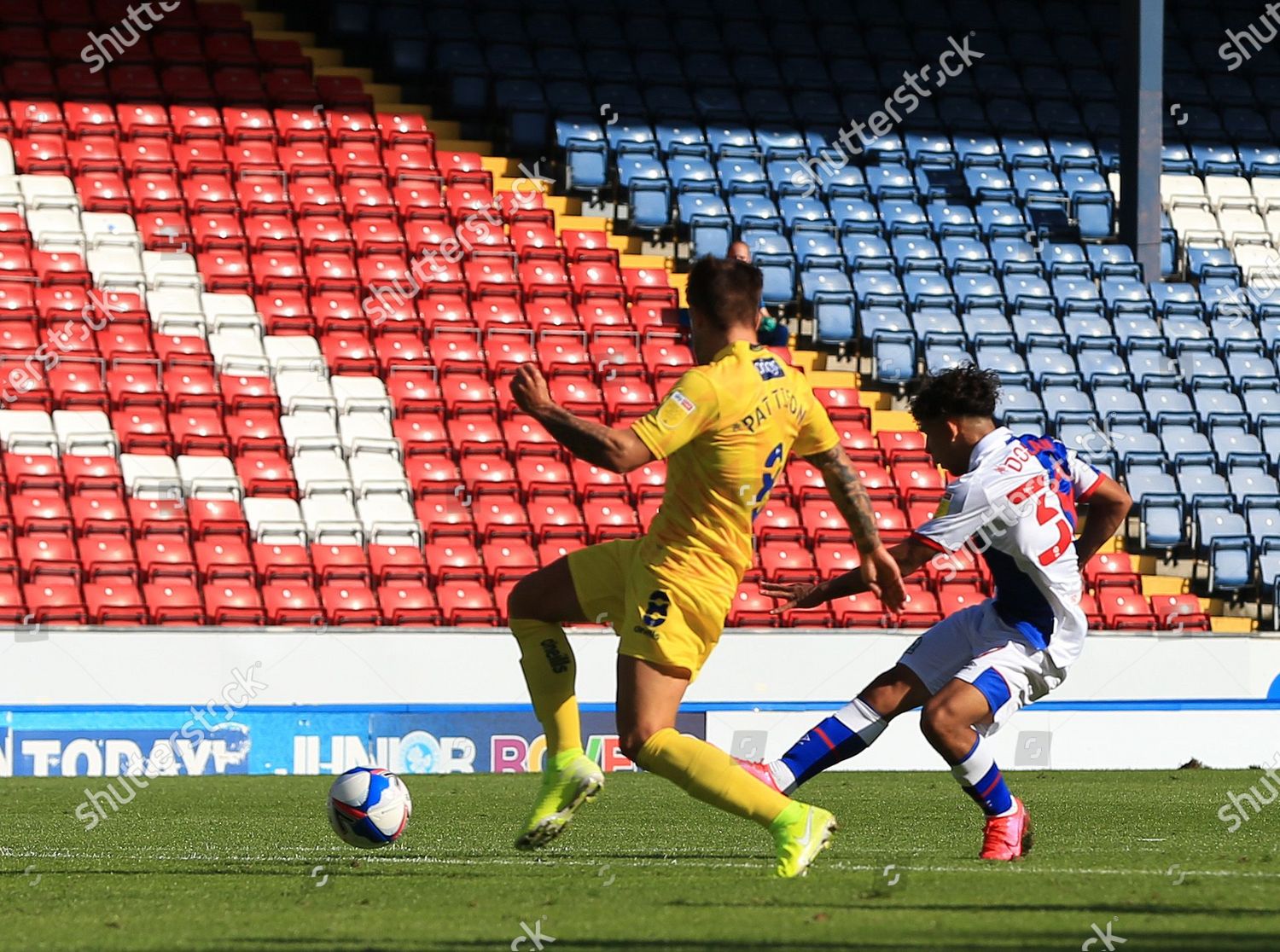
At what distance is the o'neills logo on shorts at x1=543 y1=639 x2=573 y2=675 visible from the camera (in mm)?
7230

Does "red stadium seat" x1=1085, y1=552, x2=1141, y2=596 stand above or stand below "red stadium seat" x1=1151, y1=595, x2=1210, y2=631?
above

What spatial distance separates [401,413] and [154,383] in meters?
2.40

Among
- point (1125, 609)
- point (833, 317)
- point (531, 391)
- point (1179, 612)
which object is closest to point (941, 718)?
point (531, 391)

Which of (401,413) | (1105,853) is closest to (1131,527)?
(401,413)

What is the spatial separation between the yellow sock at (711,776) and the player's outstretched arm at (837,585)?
0.65 m

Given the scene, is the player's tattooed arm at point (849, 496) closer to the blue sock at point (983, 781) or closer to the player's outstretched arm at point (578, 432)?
the player's outstretched arm at point (578, 432)

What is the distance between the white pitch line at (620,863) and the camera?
6766 millimetres

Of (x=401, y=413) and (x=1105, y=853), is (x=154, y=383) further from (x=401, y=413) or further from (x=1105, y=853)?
(x=1105, y=853)

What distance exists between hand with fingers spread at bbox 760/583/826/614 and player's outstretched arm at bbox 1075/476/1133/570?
137 cm

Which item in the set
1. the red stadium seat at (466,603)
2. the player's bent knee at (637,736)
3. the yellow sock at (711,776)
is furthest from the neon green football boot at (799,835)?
the red stadium seat at (466,603)

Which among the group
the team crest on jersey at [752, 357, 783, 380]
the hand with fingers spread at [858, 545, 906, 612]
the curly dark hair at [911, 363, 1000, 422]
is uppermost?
the curly dark hair at [911, 363, 1000, 422]

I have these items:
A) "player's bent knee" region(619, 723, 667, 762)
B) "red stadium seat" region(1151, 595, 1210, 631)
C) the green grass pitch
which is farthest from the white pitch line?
"red stadium seat" region(1151, 595, 1210, 631)

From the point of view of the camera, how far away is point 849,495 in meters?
6.72

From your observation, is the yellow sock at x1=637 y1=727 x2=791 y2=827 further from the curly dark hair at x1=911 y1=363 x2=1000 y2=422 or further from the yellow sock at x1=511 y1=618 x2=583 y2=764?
the curly dark hair at x1=911 y1=363 x2=1000 y2=422
